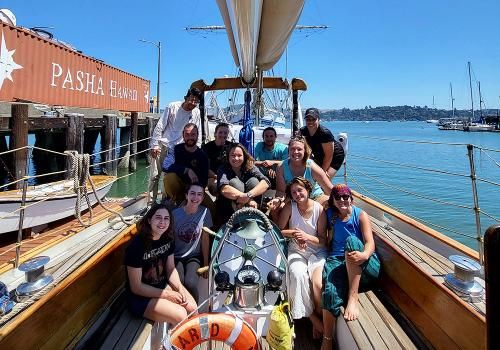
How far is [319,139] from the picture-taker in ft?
12.5

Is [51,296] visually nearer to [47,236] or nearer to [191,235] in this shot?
[191,235]

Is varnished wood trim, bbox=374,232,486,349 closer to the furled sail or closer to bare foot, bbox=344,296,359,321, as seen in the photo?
bare foot, bbox=344,296,359,321

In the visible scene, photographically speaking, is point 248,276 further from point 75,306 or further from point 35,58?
point 35,58

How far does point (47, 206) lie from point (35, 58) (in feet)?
29.3

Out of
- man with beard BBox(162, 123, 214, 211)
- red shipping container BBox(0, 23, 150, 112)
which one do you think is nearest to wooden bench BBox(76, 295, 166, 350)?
man with beard BBox(162, 123, 214, 211)

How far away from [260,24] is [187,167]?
73.2 inches

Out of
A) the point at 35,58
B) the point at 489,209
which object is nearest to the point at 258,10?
the point at 489,209

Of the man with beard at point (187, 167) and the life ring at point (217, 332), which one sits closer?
the life ring at point (217, 332)

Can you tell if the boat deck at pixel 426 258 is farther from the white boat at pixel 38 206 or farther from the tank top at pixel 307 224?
the white boat at pixel 38 206

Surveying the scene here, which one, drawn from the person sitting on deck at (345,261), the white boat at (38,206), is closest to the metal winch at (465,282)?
the person sitting on deck at (345,261)

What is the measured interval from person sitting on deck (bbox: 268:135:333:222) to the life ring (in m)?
1.35

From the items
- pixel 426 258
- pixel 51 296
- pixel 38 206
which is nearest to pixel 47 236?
pixel 38 206

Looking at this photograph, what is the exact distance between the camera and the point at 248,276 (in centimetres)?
227

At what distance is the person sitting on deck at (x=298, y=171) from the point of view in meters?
3.12
